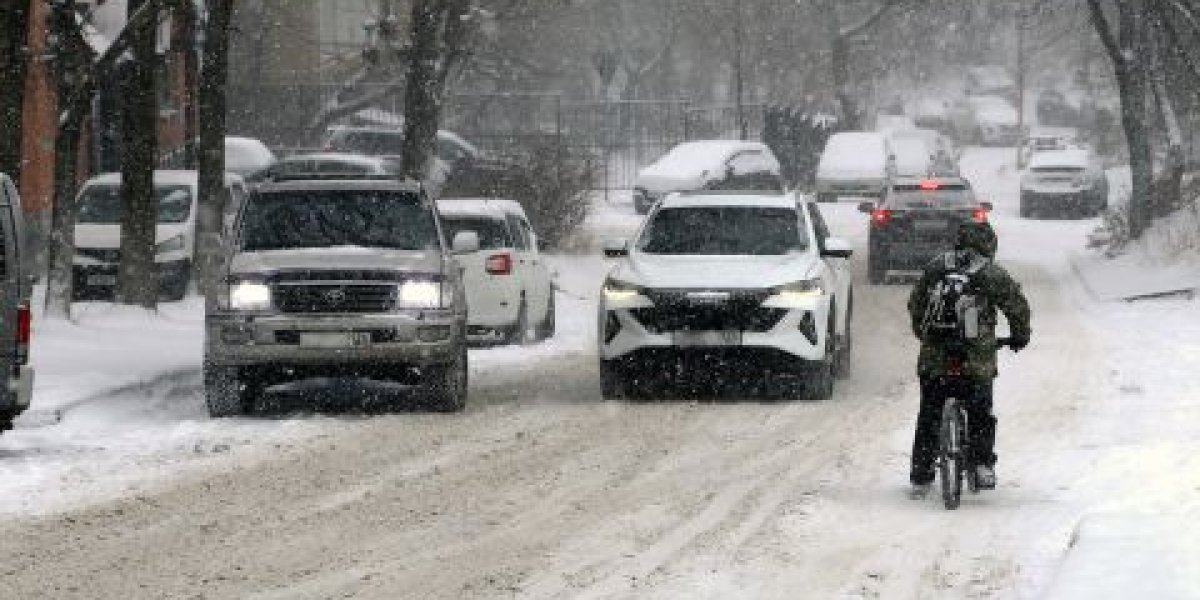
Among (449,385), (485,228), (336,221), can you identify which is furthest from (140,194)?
(449,385)

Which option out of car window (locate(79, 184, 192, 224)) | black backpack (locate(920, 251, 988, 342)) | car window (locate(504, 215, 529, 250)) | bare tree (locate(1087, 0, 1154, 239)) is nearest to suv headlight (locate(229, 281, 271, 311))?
black backpack (locate(920, 251, 988, 342))

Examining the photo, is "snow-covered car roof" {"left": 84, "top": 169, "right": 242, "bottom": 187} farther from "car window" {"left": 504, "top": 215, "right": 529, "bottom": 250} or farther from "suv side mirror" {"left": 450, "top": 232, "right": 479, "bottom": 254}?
"suv side mirror" {"left": 450, "top": 232, "right": 479, "bottom": 254}

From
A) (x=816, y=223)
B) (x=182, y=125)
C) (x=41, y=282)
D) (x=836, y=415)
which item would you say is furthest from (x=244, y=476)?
(x=182, y=125)

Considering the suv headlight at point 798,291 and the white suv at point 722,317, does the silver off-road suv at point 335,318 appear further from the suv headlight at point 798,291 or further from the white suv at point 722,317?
the suv headlight at point 798,291

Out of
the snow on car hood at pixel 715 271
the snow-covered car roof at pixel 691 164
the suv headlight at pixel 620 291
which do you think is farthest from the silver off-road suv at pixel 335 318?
the snow-covered car roof at pixel 691 164

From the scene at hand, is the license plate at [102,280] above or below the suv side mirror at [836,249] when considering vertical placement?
below

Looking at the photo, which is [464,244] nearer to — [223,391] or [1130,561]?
[223,391]

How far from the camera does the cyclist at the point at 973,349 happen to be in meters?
13.9

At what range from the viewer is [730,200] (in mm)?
22062

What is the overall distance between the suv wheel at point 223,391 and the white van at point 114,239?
12.5m

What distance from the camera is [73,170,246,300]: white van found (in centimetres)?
3198

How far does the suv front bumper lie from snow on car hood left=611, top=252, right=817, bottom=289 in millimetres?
2170

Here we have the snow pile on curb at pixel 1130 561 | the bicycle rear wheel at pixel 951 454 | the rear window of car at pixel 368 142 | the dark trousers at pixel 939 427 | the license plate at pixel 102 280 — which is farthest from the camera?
the rear window of car at pixel 368 142

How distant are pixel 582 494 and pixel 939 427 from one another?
200 cm
